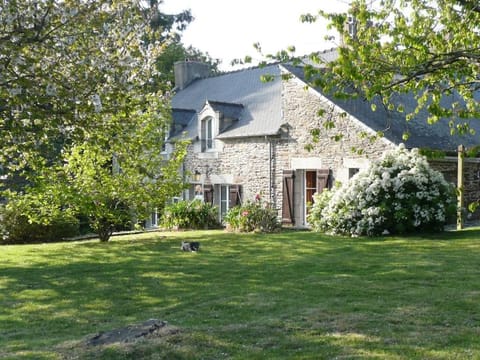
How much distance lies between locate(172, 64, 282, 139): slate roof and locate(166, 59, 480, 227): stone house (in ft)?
0.18

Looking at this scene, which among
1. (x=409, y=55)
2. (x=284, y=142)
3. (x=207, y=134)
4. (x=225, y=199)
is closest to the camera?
(x=409, y=55)

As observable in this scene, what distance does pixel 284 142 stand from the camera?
768 inches

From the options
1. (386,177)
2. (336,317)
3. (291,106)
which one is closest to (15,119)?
(336,317)

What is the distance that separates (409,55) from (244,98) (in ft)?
55.0

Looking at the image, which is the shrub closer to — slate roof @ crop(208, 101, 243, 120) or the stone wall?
the stone wall

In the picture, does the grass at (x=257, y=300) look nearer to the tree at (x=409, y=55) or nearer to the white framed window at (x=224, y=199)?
the tree at (x=409, y=55)

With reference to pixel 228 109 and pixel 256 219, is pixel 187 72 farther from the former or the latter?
pixel 256 219

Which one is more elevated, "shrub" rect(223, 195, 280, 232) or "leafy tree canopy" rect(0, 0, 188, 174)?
"leafy tree canopy" rect(0, 0, 188, 174)

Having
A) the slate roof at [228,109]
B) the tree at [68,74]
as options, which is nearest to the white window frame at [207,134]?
the slate roof at [228,109]

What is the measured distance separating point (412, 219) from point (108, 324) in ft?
32.9

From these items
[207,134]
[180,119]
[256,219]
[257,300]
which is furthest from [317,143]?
[257,300]

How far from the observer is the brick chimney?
29.7 meters

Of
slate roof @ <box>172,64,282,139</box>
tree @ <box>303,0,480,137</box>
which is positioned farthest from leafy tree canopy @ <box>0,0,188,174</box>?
slate roof @ <box>172,64,282,139</box>

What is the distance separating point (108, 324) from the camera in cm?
689
